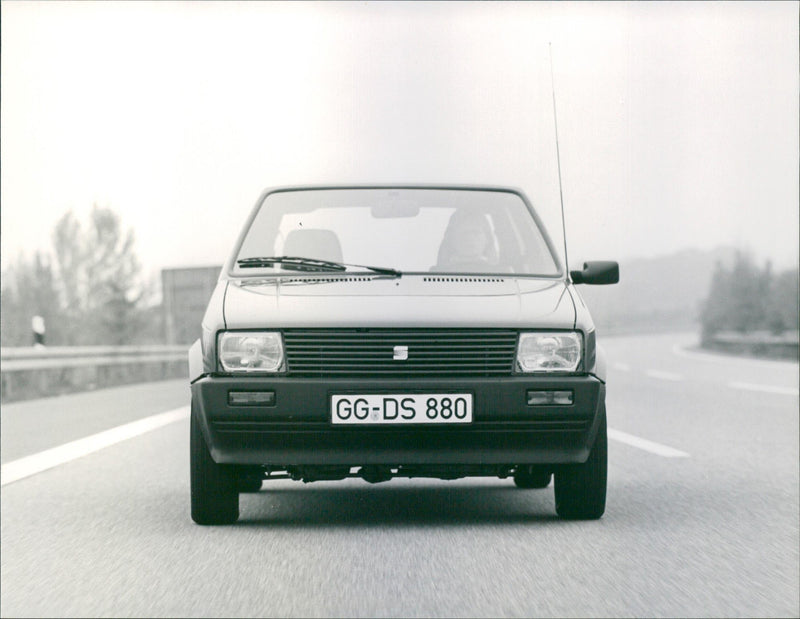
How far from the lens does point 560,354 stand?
5.69m

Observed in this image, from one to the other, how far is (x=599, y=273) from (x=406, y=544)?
1.86 metres

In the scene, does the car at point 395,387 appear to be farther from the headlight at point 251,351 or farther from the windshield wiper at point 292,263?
the windshield wiper at point 292,263

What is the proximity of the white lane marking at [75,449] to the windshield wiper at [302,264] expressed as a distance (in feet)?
9.27

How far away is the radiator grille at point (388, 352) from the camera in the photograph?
5.55 m

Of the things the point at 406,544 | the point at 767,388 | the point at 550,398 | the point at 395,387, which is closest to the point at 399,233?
the point at 395,387

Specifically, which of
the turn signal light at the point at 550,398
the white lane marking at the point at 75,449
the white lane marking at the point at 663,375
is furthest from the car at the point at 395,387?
the white lane marking at the point at 663,375

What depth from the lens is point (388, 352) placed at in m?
5.55

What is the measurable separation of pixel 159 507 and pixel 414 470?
68.2 inches

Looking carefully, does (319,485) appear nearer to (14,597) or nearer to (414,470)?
(414,470)

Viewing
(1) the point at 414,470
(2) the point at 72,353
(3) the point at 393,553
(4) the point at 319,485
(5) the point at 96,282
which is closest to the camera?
(3) the point at 393,553

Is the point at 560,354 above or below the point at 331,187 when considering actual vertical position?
below

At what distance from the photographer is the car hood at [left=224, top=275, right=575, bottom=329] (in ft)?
18.4

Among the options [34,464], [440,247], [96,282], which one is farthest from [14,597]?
[96,282]

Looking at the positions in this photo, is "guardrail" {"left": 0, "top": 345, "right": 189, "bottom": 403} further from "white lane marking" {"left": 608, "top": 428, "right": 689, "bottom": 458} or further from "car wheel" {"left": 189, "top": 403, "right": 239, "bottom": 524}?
"car wheel" {"left": 189, "top": 403, "right": 239, "bottom": 524}
